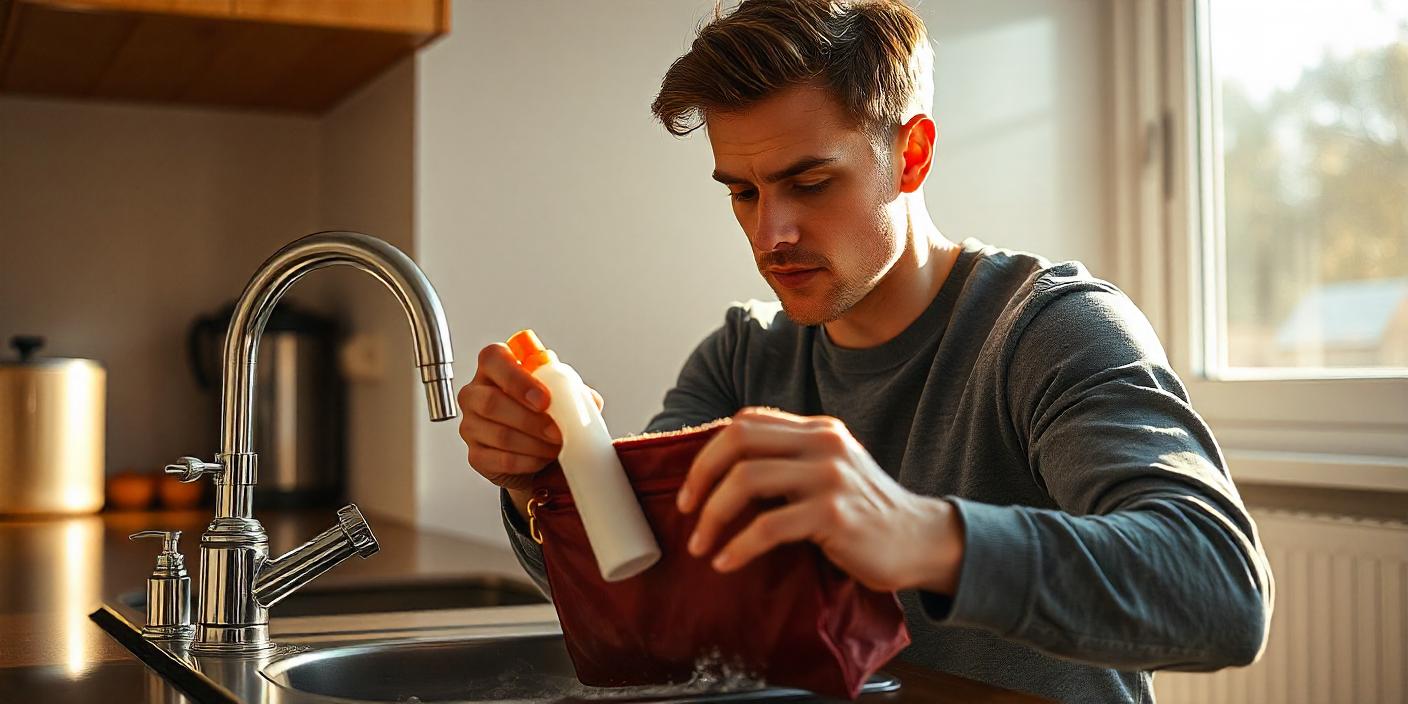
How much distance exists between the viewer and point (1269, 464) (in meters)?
2.23

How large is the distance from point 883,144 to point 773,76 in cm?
14

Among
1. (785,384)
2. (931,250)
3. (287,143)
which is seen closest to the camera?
(931,250)

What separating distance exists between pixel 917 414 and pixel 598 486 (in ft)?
1.88

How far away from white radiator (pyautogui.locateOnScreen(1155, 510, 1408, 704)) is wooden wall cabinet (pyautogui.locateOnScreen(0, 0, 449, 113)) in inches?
59.0

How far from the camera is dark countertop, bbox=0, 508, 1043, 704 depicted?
95 centimetres

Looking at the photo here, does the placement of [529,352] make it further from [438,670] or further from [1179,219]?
[1179,219]

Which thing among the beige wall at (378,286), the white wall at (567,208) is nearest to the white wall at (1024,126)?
the white wall at (567,208)

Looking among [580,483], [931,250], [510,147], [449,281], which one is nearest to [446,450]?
[449,281]

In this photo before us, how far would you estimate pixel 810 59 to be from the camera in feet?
4.26

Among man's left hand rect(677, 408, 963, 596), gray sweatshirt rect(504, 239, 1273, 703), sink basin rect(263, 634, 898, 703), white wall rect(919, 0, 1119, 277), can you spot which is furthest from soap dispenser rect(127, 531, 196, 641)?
white wall rect(919, 0, 1119, 277)

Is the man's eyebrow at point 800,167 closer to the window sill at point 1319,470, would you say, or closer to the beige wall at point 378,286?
the beige wall at point 378,286

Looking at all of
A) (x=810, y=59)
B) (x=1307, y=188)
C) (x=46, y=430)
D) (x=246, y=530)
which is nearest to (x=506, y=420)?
(x=246, y=530)

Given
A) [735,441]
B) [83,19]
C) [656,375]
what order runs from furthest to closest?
[656,375], [83,19], [735,441]

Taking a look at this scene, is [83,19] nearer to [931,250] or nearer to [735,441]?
[931,250]
